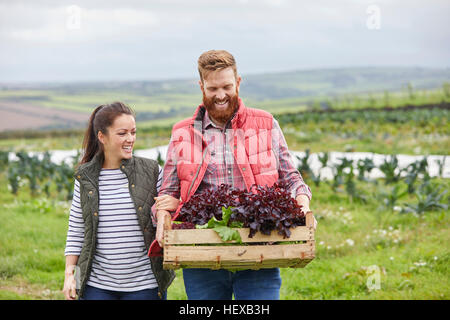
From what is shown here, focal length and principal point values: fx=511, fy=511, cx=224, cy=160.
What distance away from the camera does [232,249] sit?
7.77 feet

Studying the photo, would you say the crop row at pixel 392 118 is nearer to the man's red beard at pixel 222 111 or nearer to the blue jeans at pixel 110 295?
the man's red beard at pixel 222 111

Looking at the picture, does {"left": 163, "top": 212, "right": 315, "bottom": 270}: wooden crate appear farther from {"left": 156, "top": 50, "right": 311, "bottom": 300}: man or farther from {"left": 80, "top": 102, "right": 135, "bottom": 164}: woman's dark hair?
{"left": 80, "top": 102, "right": 135, "bottom": 164}: woman's dark hair

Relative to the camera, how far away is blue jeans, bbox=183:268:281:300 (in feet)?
8.64

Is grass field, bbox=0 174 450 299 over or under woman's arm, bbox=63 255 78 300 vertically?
under

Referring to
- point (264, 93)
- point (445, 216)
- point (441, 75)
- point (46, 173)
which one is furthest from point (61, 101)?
point (441, 75)

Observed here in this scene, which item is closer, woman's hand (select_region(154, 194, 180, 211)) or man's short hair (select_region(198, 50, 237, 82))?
man's short hair (select_region(198, 50, 237, 82))

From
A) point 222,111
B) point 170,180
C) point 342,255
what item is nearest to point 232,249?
point 170,180

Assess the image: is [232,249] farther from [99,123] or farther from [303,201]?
[99,123]

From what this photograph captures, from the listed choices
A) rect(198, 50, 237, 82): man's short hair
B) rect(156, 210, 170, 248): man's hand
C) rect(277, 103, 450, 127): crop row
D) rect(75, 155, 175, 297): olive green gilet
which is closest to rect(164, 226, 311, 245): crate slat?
rect(156, 210, 170, 248): man's hand

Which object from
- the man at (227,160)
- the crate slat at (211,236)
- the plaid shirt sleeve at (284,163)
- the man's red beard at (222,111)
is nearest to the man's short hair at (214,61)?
the man at (227,160)

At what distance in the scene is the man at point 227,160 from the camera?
261 cm

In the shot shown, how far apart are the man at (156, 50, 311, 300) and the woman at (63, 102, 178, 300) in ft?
0.79

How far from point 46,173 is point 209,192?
8425 millimetres

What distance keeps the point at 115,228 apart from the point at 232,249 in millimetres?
825
